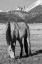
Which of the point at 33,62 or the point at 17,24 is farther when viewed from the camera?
the point at 17,24

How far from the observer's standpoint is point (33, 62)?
836 cm

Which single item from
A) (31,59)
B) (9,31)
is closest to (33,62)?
(31,59)

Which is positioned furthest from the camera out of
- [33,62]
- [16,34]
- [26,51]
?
[26,51]

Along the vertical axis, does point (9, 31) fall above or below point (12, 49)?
above

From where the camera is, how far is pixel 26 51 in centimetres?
977

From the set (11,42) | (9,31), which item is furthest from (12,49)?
(9,31)

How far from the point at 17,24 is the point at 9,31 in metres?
0.56

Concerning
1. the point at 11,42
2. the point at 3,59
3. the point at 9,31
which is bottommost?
the point at 3,59

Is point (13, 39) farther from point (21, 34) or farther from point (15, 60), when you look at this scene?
point (15, 60)

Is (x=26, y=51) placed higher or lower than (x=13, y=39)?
lower

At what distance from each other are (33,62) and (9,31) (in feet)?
6.79

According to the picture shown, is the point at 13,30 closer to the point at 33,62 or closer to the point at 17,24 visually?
the point at 17,24

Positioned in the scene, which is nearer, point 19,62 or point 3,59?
point 19,62

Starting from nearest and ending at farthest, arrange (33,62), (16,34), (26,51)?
(33,62)
(16,34)
(26,51)
